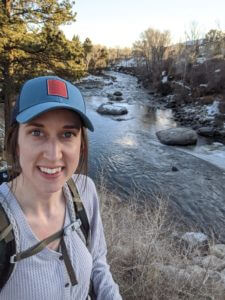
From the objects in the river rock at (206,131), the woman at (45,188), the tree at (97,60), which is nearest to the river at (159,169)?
the river rock at (206,131)

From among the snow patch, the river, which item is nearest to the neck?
A: the river

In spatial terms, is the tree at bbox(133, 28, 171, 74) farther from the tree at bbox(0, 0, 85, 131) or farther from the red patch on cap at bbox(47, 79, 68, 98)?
the red patch on cap at bbox(47, 79, 68, 98)

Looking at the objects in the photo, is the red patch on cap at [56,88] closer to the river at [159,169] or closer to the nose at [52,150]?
the nose at [52,150]

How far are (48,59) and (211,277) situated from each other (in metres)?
7.81

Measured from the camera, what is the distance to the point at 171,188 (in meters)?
9.86

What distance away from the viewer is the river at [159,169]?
28.6ft

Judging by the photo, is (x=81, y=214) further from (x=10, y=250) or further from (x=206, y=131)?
(x=206, y=131)

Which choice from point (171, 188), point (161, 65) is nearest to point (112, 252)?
point (171, 188)

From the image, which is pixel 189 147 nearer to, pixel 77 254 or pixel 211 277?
pixel 211 277

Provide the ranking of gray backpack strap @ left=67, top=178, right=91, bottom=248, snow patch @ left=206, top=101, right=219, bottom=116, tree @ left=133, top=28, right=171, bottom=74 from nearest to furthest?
1. gray backpack strap @ left=67, top=178, right=91, bottom=248
2. snow patch @ left=206, top=101, right=219, bottom=116
3. tree @ left=133, top=28, right=171, bottom=74

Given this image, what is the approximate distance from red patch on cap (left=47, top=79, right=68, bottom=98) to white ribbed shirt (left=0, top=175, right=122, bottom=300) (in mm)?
391

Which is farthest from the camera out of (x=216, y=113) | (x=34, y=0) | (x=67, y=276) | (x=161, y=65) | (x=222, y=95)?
(x=161, y=65)

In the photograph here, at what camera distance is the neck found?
119 cm

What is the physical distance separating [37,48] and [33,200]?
881 cm
